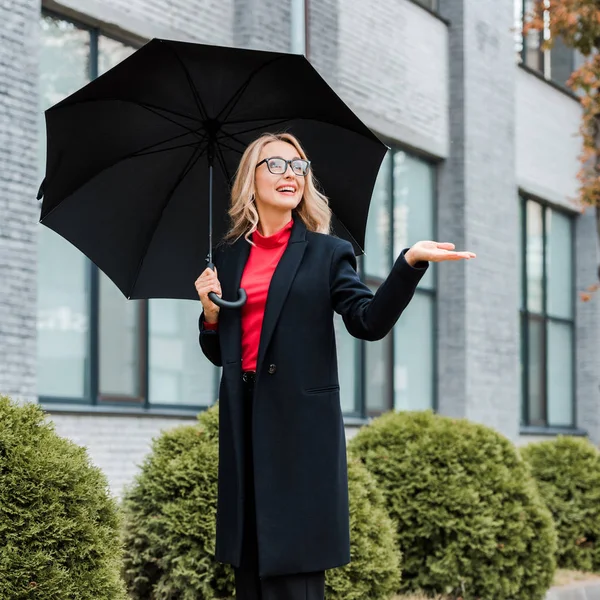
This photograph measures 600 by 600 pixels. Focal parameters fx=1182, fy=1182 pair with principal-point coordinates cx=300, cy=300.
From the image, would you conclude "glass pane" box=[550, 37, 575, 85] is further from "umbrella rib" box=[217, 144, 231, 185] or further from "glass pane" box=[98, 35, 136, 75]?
"umbrella rib" box=[217, 144, 231, 185]

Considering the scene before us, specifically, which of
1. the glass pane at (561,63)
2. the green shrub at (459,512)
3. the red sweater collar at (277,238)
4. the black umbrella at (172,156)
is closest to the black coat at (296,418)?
the red sweater collar at (277,238)

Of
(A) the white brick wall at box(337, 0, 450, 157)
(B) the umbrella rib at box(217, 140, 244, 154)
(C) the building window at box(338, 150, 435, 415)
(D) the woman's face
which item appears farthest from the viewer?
(C) the building window at box(338, 150, 435, 415)

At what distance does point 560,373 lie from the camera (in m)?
17.9

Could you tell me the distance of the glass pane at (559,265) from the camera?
17453mm

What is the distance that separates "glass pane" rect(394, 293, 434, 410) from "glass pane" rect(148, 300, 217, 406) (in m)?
3.67

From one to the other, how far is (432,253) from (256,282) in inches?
28.3

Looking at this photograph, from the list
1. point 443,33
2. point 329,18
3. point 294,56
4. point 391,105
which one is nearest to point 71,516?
point 294,56

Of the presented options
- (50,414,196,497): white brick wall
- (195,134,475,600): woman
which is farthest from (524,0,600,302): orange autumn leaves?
(195,134,475,600): woman

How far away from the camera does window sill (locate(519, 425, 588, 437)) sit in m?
16.3

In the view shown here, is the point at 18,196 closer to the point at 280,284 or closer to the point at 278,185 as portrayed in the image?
the point at 278,185

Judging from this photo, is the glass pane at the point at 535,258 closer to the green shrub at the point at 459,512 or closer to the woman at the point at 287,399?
the green shrub at the point at 459,512

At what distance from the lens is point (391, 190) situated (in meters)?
13.8

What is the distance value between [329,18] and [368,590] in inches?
272

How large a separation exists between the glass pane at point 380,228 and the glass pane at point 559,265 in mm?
4444
